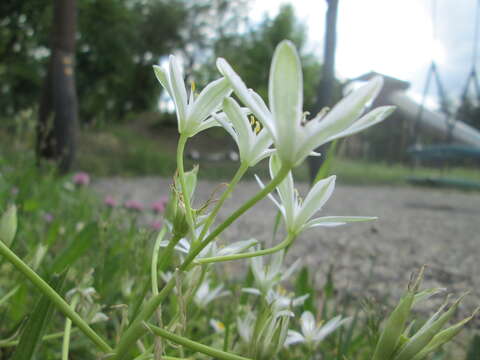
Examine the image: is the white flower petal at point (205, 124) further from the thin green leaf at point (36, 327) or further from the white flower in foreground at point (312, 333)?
the white flower in foreground at point (312, 333)

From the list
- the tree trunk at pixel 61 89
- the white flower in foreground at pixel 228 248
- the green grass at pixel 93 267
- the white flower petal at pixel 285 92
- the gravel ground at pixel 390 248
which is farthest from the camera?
the tree trunk at pixel 61 89

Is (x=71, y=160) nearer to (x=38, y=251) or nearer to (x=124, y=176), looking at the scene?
(x=124, y=176)

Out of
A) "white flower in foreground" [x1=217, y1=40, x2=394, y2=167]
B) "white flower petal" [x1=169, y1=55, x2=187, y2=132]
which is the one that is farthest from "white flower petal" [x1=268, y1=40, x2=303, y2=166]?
"white flower petal" [x1=169, y1=55, x2=187, y2=132]

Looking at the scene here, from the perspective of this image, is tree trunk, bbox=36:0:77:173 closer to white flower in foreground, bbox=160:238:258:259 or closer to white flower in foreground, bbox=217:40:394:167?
white flower in foreground, bbox=160:238:258:259

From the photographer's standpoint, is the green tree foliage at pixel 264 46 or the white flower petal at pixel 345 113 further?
the green tree foliage at pixel 264 46

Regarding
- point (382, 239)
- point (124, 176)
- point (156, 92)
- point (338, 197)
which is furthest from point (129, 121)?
point (382, 239)

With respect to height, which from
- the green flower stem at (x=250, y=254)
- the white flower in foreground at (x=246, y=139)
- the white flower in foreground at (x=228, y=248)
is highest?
the white flower in foreground at (x=246, y=139)

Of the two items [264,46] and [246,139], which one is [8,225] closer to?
[246,139]

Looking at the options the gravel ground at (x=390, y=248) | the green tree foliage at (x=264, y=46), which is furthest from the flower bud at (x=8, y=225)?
the green tree foliage at (x=264, y=46)
